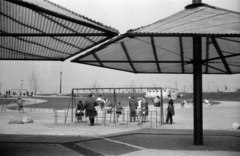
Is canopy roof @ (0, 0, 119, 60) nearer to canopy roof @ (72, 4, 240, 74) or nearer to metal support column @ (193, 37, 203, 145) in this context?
canopy roof @ (72, 4, 240, 74)

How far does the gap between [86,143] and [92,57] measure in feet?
12.4

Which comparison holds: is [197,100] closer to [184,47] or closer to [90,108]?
[184,47]

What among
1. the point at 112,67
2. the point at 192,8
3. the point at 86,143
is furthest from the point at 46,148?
the point at 192,8

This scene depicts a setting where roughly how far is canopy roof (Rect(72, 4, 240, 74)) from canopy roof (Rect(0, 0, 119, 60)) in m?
0.69

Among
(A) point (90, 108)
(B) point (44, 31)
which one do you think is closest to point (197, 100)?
(B) point (44, 31)

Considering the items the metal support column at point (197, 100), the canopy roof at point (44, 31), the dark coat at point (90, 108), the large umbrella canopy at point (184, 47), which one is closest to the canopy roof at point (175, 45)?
the large umbrella canopy at point (184, 47)

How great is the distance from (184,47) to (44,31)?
6.06 metres

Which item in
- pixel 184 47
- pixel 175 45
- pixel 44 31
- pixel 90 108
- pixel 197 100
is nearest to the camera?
pixel 44 31

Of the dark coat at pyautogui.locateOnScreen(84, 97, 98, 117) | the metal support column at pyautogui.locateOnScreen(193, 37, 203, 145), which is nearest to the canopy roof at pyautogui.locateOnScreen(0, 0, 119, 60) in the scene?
the metal support column at pyautogui.locateOnScreen(193, 37, 203, 145)

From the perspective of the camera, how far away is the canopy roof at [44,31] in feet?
24.6

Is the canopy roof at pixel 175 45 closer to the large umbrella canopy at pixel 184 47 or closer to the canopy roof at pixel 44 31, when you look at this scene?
the large umbrella canopy at pixel 184 47

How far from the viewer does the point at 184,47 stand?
12.1 m

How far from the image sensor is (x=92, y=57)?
12133 mm

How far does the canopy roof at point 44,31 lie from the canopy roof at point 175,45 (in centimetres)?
69
